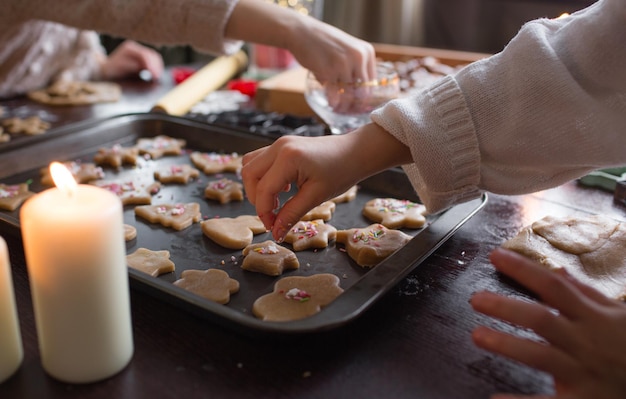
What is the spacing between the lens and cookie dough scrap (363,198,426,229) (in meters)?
0.99

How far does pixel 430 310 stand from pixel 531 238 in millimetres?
237

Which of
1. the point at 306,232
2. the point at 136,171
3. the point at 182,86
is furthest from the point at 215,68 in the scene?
the point at 306,232

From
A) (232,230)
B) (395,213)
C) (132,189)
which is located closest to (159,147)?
(132,189)

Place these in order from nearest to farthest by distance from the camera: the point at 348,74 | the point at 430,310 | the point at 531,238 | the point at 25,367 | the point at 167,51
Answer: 1. the point at 25,367
2. the point at 430,310
3. the point at 531,238
4. the point at 348,74
5. the point at 167,51

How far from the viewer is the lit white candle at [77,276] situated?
0.51 metres

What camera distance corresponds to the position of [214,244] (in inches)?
37.1

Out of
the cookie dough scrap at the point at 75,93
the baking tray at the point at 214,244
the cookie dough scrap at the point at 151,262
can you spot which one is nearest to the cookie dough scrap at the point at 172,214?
the baking tray at the point at 214,244

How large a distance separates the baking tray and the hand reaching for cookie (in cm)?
15

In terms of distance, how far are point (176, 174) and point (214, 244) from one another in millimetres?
313

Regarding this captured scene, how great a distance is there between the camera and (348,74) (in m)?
1.26

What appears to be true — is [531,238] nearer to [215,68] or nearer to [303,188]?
[303,188]

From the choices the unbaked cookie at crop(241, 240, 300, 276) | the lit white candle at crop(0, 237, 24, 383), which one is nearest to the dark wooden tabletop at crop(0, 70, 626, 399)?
the lit white candle at crop(0, 237, 24, 383)

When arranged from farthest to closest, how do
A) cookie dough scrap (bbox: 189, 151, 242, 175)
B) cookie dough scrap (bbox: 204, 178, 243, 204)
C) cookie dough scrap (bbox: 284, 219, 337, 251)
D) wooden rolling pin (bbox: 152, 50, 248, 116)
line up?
wooden rolling pin (bbox: 152, 50, 248, 116) → cookie dough scrap (bbox: 189, 151, 242, 175) → cookie dough scrap (bbox: 204, 178, 243, 204) → cookie dough scrap (bbox: 284, 219, 337, 251)

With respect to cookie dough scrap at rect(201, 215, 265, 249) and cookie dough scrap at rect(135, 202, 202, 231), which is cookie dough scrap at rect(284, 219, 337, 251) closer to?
cookie dough scrap at rect(201, 215, 265, 249)
